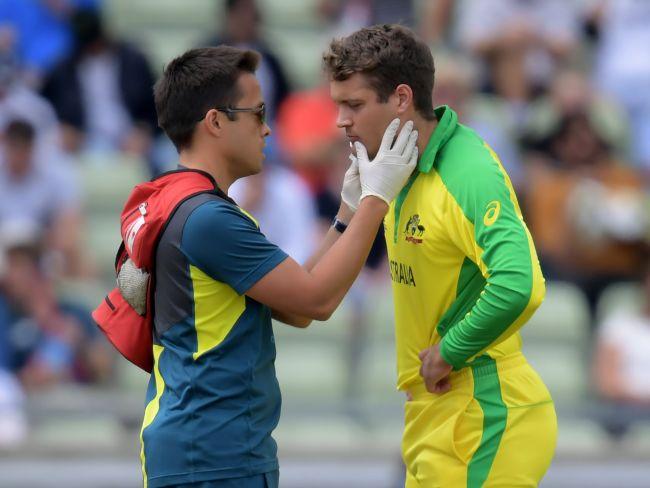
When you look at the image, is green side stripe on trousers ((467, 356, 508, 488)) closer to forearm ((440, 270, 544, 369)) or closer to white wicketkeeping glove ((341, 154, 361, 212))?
forearm ((440, 270, 544, 369))

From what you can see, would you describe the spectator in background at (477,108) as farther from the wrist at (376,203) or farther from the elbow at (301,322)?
the wrist at (376,203)

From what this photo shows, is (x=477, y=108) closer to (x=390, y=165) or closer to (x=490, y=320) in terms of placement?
(x=390, y=165)

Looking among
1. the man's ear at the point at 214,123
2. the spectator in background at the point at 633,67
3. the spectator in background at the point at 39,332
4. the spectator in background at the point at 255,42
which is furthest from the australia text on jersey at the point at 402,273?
the spectator in background at the point at 633,67

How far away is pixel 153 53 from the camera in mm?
9047

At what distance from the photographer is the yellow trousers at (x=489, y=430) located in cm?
349

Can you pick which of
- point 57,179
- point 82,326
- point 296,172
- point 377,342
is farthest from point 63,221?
point 377,342

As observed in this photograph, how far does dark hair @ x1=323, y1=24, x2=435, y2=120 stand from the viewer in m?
3.45

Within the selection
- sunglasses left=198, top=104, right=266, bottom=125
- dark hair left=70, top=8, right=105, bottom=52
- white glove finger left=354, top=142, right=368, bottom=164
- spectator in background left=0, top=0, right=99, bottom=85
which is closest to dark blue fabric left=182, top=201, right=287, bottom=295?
sunglasses left=198, top=104, right=266, bottom=125

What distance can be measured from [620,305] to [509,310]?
4452 mm

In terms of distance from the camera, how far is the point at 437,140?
3539mm

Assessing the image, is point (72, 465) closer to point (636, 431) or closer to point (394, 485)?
point (394, 485)

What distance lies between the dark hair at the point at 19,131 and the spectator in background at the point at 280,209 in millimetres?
1293

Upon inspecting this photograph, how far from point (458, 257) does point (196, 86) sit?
876mm

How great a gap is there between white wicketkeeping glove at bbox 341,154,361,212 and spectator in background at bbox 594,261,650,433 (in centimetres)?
370
